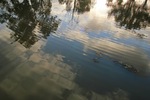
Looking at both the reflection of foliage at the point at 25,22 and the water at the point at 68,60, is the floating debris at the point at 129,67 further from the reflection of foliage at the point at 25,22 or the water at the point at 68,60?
the reflection of foliage at the point at 25,22

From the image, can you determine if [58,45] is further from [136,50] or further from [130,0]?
[130,0]

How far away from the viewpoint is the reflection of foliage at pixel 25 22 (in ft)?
72.3

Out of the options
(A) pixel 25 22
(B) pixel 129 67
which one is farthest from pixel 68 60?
(A) pixel 25 22

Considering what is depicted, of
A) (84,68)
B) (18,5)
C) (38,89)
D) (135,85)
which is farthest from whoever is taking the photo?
(18,5)

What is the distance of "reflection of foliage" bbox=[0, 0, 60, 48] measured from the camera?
22.0 metres

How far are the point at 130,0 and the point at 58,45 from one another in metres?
50.7

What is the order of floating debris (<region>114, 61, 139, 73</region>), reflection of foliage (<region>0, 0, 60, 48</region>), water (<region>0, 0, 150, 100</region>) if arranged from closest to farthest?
water (<region>0, 0, 150, 100</region>)
floating debris (<region>114, 61, 139, 73</region>)
reflection of foliage (<region>0, 0, 60, 48</region>)

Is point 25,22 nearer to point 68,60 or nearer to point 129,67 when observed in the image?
point 68,60

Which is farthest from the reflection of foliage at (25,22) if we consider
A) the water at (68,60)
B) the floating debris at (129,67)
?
the floating debris at (129,67)

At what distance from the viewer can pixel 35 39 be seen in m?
22.1

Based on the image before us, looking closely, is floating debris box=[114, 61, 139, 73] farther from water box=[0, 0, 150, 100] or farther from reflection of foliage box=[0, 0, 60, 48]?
reflection of foliage box=[0, 0, 60, 48]

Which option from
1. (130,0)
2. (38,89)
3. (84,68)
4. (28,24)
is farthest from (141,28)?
(130,0)

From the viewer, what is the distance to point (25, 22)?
26.4 meters

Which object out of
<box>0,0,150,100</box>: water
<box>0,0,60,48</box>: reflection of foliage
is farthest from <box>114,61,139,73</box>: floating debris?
<box>0,0,60,48</box>: reflection of foliage
